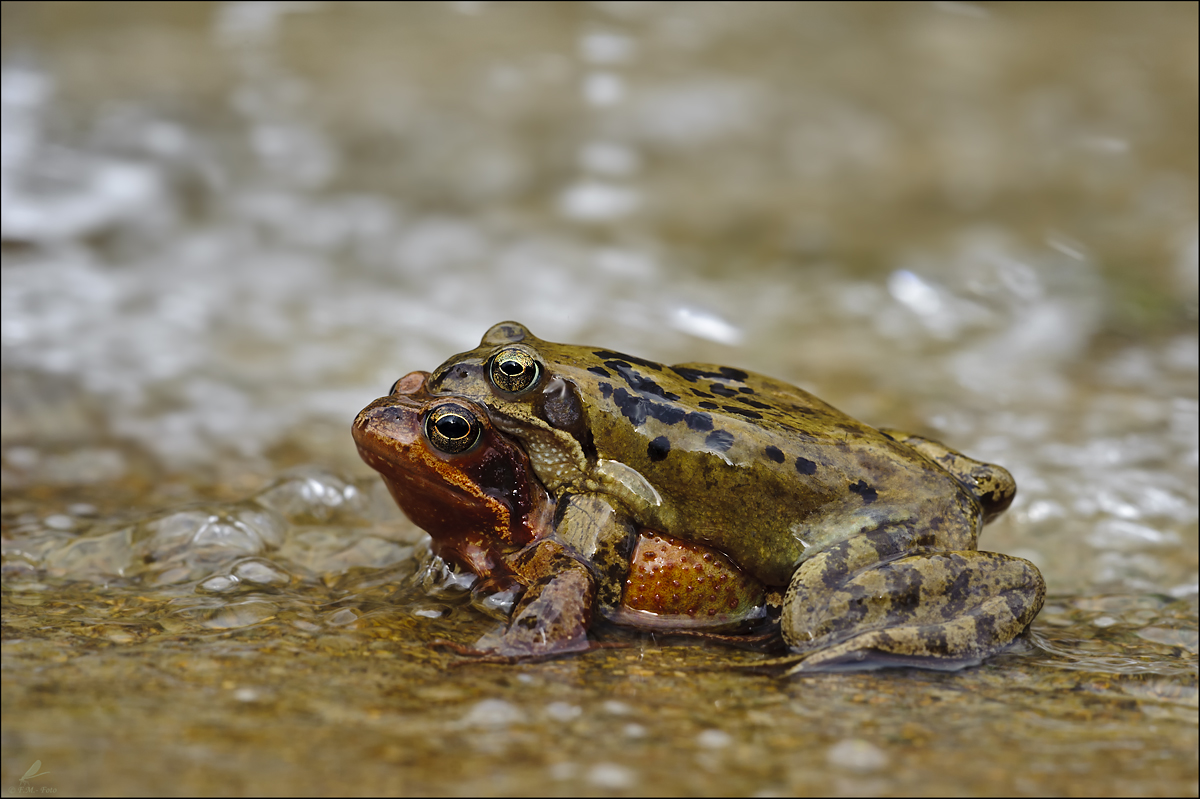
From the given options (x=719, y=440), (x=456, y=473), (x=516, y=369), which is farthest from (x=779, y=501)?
(x=456, y=473)

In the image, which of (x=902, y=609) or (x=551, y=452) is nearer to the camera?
(x=902, y=609)

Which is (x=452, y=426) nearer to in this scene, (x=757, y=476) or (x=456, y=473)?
(x=456, y=473)

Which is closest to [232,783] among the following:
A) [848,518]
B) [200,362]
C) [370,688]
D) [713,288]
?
[370,688]

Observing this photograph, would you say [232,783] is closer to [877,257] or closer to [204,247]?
[204,247]

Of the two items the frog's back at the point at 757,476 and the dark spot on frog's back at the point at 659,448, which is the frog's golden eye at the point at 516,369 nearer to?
the frog's back at the point at 757,476

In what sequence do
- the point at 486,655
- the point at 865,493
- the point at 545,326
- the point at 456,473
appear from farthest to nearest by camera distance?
the point at 545,326 < the point at 456,473 < the point at 865,493 < the point at 486,655

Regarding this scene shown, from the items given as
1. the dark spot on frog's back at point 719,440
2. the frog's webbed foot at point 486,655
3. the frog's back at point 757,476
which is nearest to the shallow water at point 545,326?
the frog's webbed foot at point 486,655
